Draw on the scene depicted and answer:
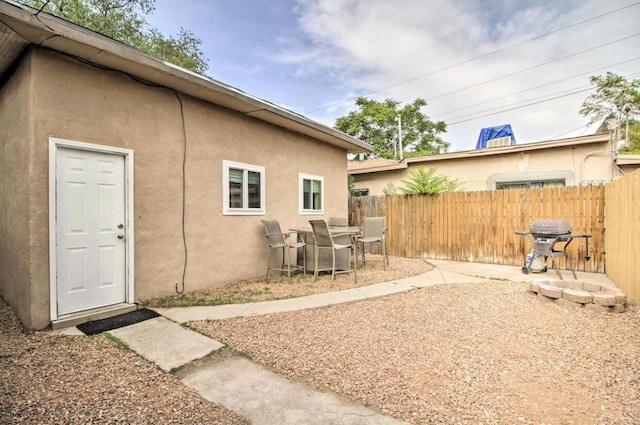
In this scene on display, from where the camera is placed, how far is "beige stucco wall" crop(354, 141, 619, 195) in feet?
28.5

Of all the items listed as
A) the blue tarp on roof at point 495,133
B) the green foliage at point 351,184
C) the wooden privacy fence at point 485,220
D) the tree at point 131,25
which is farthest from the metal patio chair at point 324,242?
the tree at point 131,25

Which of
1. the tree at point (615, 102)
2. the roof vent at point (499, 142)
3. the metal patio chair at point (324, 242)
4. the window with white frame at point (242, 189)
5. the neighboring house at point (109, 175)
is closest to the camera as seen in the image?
the neighboring house at point (109, 175)

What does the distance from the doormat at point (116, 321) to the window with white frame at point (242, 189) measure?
6.97ft

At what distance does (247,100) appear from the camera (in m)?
5.44

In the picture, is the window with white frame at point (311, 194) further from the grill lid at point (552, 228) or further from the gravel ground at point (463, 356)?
the grill lid at point (552, 228)

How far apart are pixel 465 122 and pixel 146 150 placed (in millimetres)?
22462

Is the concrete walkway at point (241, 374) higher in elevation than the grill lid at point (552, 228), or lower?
lower

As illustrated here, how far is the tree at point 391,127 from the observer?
25125mm

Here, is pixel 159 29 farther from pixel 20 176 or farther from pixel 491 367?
pixel 491 367

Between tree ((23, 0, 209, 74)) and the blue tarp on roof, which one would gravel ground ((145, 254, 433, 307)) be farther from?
Answer: tree ((23, 0, 209, 74))

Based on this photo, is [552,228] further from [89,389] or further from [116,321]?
[116,321]

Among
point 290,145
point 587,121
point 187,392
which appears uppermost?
point 587,121

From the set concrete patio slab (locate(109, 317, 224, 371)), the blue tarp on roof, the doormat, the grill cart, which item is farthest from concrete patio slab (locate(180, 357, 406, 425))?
the blue tarp on roof

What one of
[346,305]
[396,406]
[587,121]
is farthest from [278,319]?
[587,121]
